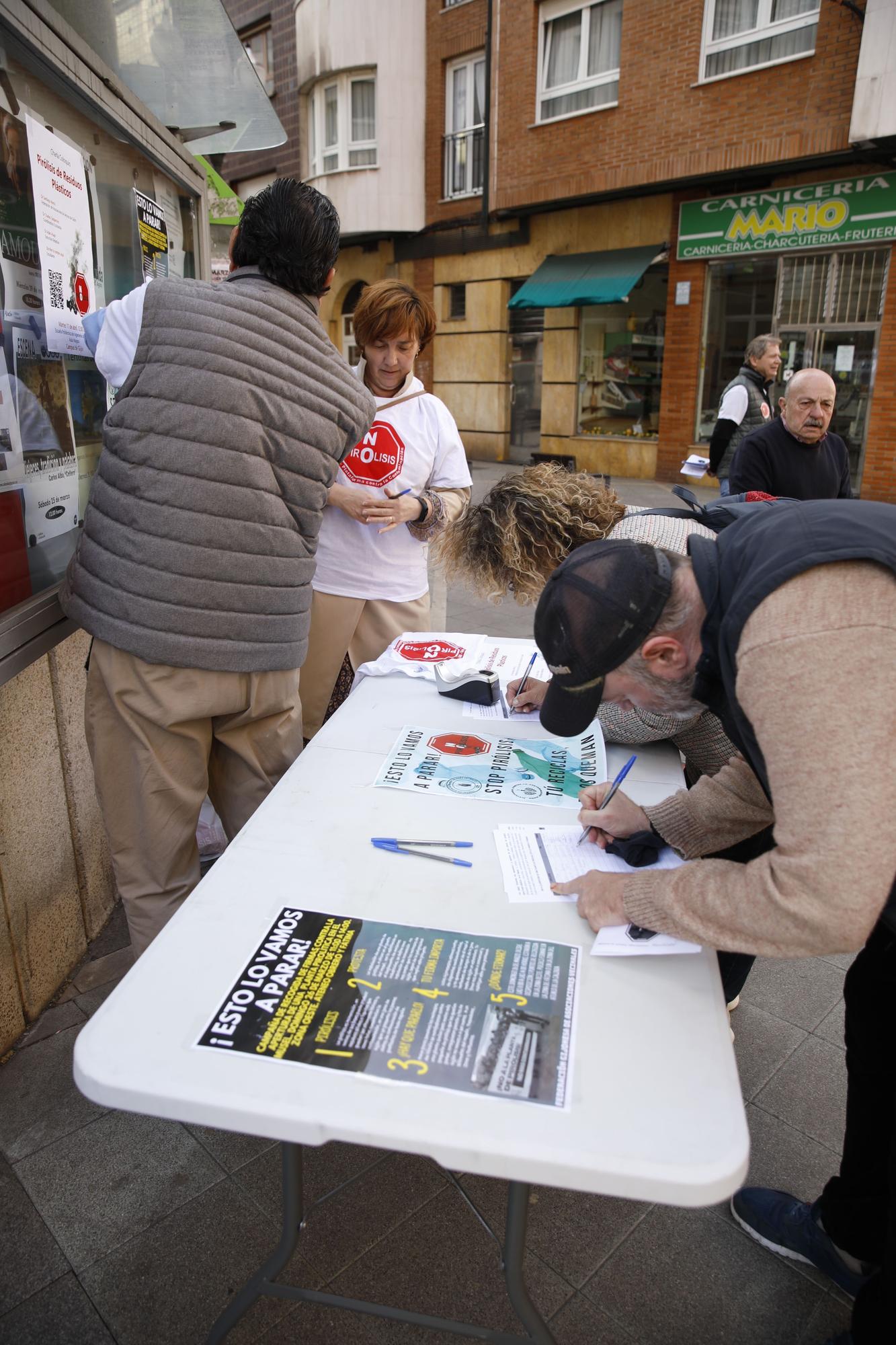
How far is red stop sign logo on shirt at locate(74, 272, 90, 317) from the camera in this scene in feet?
8.21

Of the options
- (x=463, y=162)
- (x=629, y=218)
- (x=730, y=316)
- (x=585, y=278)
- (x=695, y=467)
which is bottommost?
(x=695, y=467)

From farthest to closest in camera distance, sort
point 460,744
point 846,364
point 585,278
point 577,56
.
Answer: point 585,278 → point 577,56 → point 846,364 → point 460,744

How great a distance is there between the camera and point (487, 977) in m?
1.23

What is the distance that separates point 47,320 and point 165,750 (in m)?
1.24

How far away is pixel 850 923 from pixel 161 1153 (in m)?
1.60

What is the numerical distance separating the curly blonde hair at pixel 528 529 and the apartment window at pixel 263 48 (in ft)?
54.6

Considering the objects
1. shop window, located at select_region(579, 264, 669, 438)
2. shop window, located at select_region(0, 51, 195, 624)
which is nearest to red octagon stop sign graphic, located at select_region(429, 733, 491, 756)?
shop window, located at select_region(0, 51, 195, 624)

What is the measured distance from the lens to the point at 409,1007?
1169mm

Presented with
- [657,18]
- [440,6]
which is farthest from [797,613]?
[440,6]

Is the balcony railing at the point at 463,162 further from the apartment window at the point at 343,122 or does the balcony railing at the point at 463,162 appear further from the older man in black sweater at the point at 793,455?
the older man in black sweater at the point at 793,455

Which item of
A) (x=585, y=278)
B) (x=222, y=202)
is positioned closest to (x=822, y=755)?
(x=222, y=202)

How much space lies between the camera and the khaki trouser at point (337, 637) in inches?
113

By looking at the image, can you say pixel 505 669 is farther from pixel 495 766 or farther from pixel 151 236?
pixel 151 236

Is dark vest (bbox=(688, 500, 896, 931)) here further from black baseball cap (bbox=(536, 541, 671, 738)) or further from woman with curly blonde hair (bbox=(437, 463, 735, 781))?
woman with curly blonde hair (bbox=(437, 463, 735, 781))
